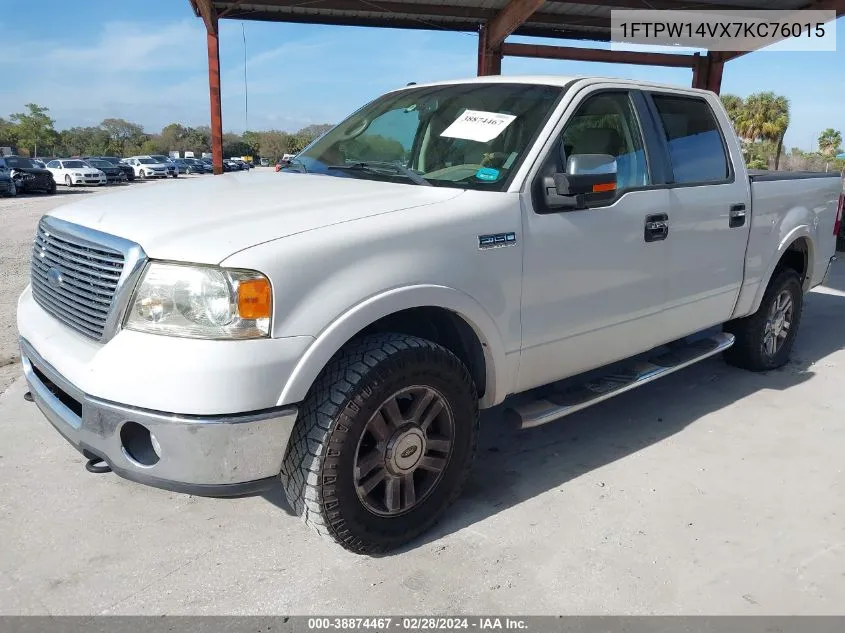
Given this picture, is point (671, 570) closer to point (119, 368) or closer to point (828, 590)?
point (828, 590)

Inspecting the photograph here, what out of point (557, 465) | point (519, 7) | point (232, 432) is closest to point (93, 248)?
point (232, 432)

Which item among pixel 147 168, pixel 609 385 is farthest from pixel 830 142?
pixel 609 385

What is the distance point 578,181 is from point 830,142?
64.8 m

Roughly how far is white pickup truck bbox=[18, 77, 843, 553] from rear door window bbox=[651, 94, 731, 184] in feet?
0.06

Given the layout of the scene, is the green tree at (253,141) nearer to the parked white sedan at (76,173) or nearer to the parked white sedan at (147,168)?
the parked white sedan at (147,168)

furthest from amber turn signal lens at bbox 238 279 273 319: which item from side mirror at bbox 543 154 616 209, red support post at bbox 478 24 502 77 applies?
red support post at bbox 478 24 502 77

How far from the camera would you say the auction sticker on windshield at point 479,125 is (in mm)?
3176

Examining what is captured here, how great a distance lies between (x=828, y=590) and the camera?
2.54 metres

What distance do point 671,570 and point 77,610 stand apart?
2.19 meters

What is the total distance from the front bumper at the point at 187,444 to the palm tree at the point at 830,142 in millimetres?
→ 63858

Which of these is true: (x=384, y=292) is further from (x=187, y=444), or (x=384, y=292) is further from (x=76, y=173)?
(x=76, y=173)

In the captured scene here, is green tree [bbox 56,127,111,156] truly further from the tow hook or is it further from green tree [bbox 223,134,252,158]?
the tow hook

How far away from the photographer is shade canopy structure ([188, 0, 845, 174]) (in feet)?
36.0

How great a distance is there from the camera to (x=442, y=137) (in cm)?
336
